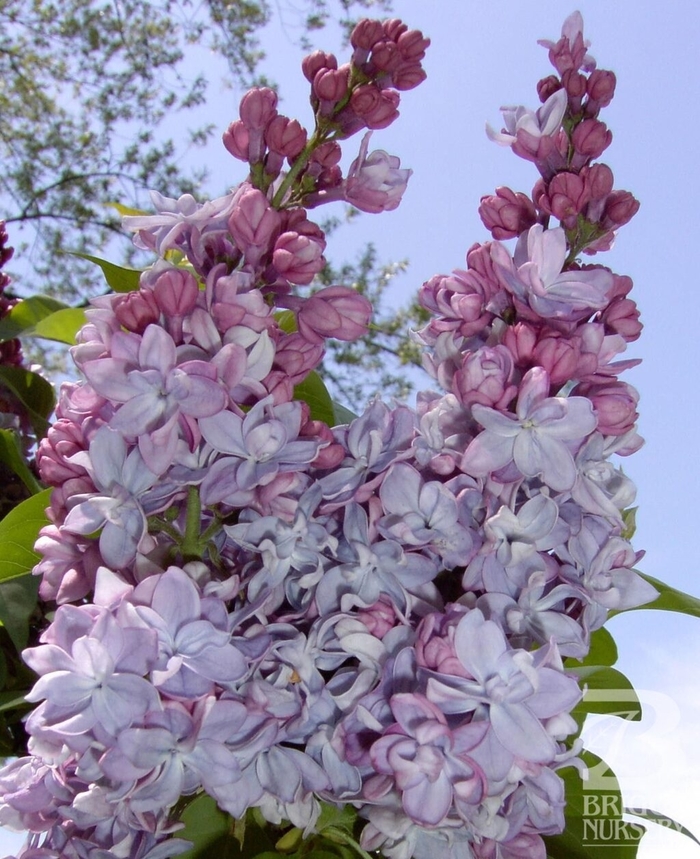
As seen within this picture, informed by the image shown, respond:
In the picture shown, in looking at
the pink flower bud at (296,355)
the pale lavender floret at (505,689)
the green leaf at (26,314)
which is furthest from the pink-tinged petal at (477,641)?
the green leaf at (26,314)

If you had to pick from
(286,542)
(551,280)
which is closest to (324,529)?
(286,542)

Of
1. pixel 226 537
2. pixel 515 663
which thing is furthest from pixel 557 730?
pixel 226 537

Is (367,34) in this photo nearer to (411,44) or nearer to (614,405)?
(411,44)

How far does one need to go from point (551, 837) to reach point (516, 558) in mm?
198

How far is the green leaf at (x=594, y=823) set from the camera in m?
0.43

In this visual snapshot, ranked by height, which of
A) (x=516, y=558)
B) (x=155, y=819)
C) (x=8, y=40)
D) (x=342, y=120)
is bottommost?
(x=155, y=819)

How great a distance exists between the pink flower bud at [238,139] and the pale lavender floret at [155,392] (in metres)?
0.09

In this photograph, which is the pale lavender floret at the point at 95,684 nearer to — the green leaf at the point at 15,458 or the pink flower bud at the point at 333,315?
the pink flower bud at the point at 333,315

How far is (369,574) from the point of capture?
0.33m

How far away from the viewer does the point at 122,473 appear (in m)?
0.31

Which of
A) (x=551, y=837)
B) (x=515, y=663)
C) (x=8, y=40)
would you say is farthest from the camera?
(x=8, y=40)

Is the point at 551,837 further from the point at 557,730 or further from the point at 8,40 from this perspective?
the point at 8,40

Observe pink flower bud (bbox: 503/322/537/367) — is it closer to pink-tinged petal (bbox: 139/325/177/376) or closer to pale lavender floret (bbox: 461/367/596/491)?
pale lavender floret (bbox: 461/367/596/491)

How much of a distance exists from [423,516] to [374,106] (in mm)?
160
